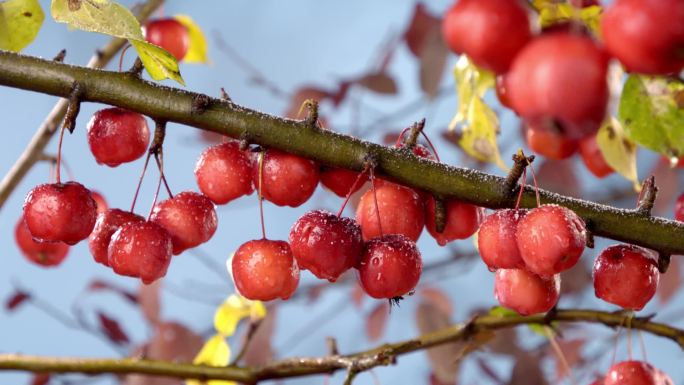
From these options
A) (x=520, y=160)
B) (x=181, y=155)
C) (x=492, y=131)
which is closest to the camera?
(x=520, y=160)

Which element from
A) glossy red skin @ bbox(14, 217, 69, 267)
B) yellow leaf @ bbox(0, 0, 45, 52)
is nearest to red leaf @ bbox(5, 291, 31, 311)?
glossy red skin @ bbox(14, 217, 69, 267)

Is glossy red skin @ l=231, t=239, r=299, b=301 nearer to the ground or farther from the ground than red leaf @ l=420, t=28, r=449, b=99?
nearer to the ground

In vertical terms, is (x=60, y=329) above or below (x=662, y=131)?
above

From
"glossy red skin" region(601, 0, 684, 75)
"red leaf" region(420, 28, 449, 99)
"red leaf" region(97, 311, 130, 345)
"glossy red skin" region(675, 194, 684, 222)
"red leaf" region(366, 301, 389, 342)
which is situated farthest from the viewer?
"red leaf" region(366, 301, 389, 342)

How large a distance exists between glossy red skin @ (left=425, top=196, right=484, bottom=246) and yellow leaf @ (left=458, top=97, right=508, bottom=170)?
96 mm

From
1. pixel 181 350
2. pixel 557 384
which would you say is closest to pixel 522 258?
pixel 181 350

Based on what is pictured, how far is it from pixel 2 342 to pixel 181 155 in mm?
464

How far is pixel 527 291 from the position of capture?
1.48 ft

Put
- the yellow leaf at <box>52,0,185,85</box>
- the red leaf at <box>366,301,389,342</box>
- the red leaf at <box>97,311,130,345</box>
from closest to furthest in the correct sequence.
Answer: the yellow leaf at <box>52,0,185,85</box> → the red leaf at <box>97,311,130,345</box> → the red leaf at <box>366,301,389,342</box>

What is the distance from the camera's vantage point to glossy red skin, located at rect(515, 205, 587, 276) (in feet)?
1.25

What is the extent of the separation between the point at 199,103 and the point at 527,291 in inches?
7.7

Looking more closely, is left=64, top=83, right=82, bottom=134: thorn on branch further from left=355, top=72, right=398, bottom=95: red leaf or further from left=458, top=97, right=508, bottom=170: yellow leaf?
left=355, top=72, right=398, bottom=95: red leaf

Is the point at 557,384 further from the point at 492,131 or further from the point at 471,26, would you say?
the point at 471,26

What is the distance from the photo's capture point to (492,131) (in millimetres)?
553
